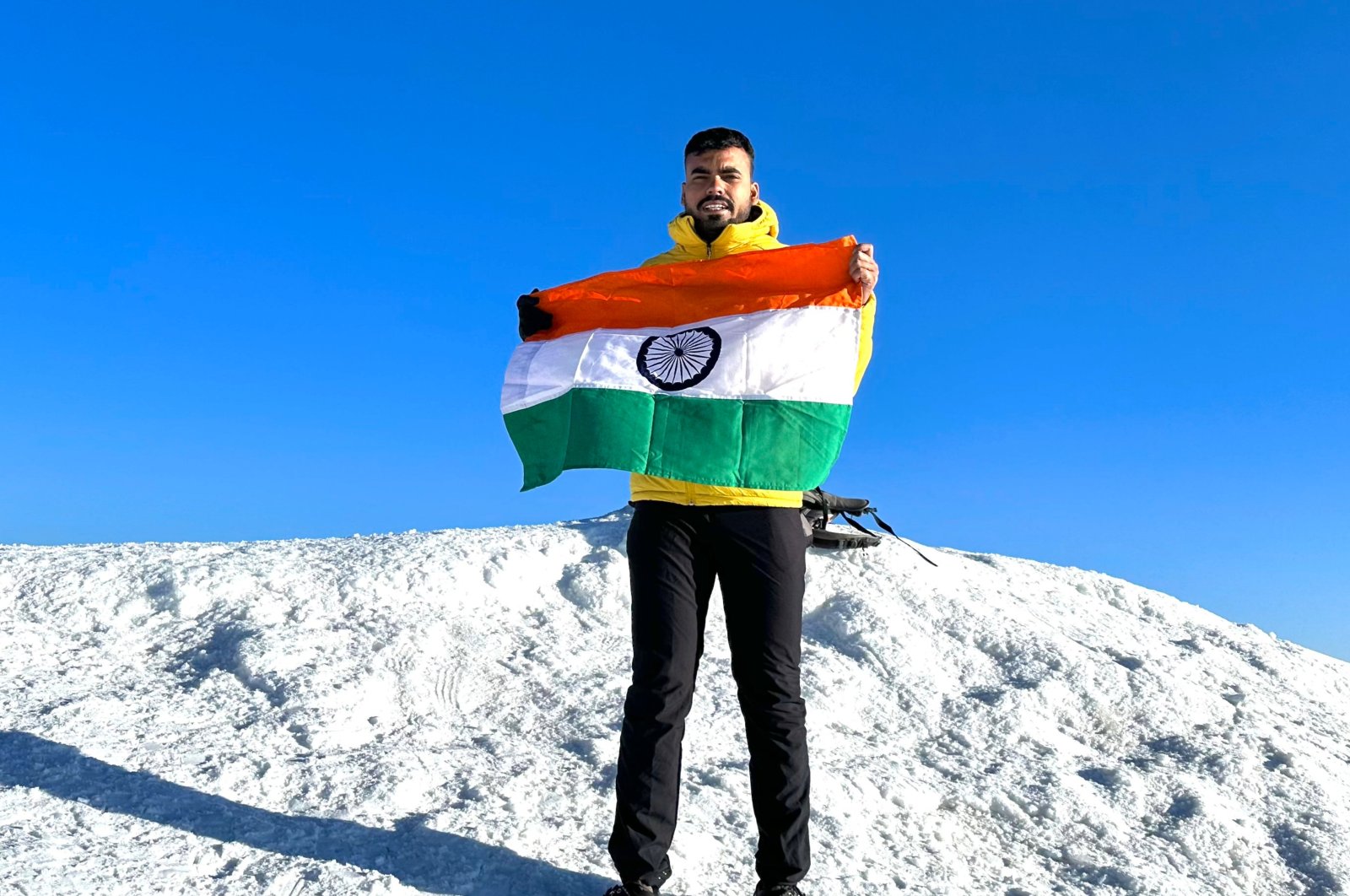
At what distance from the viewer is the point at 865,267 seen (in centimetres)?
346

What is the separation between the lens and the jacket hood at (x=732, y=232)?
356cm

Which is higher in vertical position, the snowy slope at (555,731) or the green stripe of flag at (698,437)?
the green stripe of flag at (698,437)

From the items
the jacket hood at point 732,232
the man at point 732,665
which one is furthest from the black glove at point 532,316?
the man at point 732,665

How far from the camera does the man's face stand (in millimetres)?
3428

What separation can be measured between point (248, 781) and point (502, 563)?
8.34 ft

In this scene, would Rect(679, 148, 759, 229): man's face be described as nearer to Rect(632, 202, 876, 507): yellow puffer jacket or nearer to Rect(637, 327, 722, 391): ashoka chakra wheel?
Rect(632, 202, 876, 507): yellow puffer jacket

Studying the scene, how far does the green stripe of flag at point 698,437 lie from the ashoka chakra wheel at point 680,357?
0.26 feet

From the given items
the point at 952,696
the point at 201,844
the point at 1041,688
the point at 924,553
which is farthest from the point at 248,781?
the point at 924,553

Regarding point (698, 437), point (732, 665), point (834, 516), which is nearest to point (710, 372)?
point (698, 437)

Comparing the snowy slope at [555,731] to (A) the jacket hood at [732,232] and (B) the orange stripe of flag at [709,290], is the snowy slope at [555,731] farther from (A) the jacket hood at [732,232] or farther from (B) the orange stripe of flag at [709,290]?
(A) the jacket hood at [732,232]

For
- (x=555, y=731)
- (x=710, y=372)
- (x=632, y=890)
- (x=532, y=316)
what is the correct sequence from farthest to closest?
1. (x=555, y=731)
2. (x=532, y=316)
3. (x=710, y=372)
4. (x=632, y=890)

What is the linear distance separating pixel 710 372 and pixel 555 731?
1948mm

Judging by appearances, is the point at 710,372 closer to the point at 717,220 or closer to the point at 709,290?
the point at 709,290

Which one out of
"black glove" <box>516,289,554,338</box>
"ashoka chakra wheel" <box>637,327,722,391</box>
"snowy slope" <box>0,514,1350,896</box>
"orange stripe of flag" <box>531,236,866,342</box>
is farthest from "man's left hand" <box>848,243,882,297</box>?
"snowy slope" <box>0,514,1350,896</box>
